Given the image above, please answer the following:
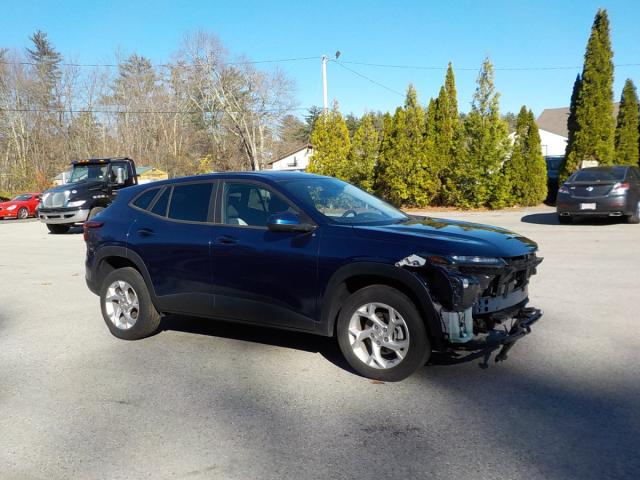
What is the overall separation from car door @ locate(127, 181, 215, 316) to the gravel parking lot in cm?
55

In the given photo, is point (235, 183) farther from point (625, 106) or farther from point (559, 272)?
point (625, 106)

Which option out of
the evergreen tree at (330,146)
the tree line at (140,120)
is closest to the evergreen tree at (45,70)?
the tree line at (140,120)

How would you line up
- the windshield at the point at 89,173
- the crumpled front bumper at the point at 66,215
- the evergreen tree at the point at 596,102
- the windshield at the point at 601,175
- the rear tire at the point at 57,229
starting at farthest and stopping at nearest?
the evergreen tree at the point at 596,102
the rear tire at the point at 57,229
the windshield at the point at 89,173
the crumpled front bumper at the point at 66,215
the windshield at the point at 601,175

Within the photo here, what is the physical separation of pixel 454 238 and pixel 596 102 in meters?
19.3

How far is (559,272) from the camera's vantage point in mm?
8477

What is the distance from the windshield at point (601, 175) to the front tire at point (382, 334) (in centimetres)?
1180

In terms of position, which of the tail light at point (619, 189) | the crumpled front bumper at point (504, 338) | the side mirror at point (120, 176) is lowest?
the crumpled front bumper at point (504, 338)

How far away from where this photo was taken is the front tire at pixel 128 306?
5.50 meters

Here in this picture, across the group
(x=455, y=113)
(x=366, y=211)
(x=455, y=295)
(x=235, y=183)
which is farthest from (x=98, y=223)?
(x=455, y=113)

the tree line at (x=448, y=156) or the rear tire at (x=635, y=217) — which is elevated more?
the tree line at (x=448, y=156)

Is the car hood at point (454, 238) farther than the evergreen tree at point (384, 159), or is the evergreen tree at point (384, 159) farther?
the evergreen tree at point (384, 159)

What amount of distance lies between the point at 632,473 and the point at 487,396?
45.5 inches

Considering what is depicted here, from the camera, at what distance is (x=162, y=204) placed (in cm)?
557

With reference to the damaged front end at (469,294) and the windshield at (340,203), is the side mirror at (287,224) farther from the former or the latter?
the damaged front end at (469,294)
